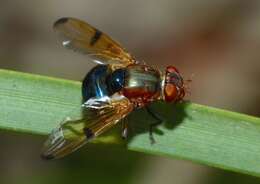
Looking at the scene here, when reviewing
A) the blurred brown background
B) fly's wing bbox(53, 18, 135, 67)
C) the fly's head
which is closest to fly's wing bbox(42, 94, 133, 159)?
the fly's head

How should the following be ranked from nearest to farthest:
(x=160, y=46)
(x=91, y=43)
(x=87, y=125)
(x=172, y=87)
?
(x=87, y=125) → (x=172, y=87) → (x=91, y=43) → (x=160, y=46)

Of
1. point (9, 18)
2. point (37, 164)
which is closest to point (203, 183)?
point (37, 164)

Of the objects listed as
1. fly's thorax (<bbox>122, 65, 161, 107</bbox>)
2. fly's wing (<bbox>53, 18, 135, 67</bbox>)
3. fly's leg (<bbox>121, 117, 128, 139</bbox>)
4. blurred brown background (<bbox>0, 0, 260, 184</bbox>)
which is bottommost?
blurred brown background (<bbox>0, 0, 260, 184</bbox>)

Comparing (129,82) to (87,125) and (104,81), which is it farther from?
(87,125)

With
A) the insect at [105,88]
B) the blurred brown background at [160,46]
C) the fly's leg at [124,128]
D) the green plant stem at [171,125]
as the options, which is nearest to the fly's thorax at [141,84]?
the insect at [105,88]

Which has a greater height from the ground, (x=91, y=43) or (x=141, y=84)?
(x=91, y=43)

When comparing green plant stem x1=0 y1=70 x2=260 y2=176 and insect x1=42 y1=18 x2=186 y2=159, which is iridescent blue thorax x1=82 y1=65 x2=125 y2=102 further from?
green plant stem x1=0 y1=70 x2=260 y2=176

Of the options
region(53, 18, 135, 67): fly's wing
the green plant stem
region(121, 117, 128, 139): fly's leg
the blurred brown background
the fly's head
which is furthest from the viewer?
the blurred brown background

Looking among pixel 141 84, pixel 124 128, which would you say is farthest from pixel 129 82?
pixel 124 128

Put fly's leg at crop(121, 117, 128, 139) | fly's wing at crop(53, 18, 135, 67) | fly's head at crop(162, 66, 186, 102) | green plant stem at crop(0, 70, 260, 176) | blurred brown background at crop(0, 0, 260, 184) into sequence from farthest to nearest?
blurred brown background at crop(0, 0, 260, 184), fly's wing at crop(53, 18, 135, 67), fly's head at crop(162, 66, 186, 102), fly's leg at crop(121, 117, 128, 139), green plant stem at crop(0, 70, 260, 176)
